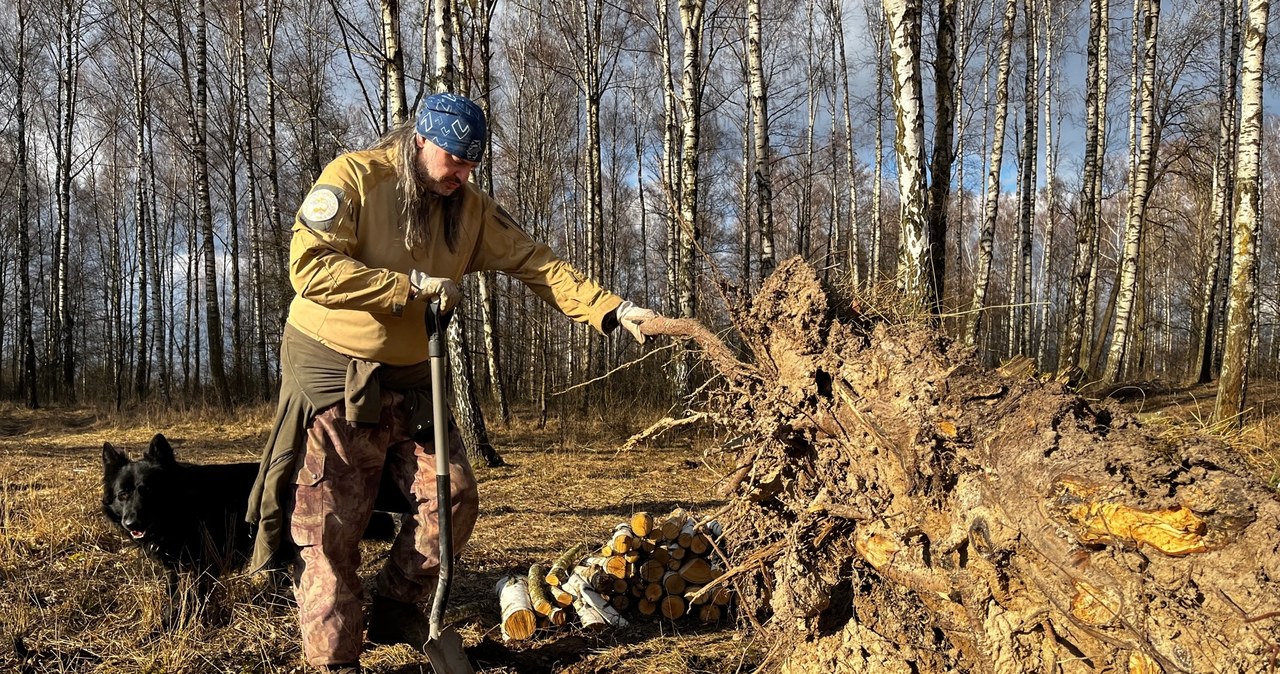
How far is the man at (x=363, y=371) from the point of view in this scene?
2.46 meters

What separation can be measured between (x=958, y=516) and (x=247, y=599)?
320cm

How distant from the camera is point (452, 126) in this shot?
2561mm

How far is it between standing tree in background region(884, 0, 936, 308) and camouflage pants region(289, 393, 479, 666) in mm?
3756

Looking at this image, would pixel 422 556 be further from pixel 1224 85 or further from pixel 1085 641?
pixel 1224 85

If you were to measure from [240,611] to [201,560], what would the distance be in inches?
18.5

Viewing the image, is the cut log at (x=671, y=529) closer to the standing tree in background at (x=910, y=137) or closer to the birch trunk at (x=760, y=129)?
the standing tree in background at (x=910, y=137)

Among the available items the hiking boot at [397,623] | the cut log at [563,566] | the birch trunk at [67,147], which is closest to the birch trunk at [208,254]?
the birch trunk at [67,147]

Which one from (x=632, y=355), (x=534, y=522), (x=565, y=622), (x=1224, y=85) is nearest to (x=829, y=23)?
(x=1224, y=85)

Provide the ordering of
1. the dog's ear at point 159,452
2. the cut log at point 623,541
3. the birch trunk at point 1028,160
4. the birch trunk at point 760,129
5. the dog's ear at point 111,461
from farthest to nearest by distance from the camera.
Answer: the birch trunk at point 1028,160 → the birch trunk at point 760,129 → the dog's ear at point 111,461 → the dog's ear at point 159,452 → the cut log at point 623,541

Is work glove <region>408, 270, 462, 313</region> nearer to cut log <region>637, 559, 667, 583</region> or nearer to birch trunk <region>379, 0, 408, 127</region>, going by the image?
cut log <region>637, 559, 667, 583</region>

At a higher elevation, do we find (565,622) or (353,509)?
(353,509)

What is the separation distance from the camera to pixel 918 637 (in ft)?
7.43

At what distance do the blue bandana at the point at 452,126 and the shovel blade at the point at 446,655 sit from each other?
1764mm

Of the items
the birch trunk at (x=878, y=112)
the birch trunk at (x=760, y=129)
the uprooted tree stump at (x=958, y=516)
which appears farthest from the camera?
the birch trunk at (x=878, y=112)
